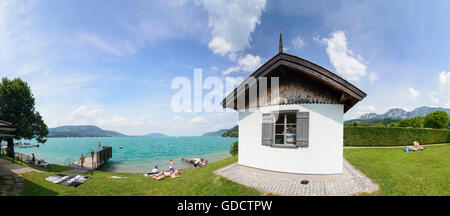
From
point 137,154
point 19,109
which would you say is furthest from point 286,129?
point 137,154

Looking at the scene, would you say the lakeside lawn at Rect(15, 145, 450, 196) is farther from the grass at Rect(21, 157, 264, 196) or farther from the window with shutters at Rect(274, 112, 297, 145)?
the window with shutters at Rect(274, 112, 297, 145)

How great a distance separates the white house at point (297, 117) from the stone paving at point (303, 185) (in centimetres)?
28

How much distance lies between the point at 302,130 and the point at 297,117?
1.84ft

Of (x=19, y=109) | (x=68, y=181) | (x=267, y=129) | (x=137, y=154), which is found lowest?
(x=137, y=154)

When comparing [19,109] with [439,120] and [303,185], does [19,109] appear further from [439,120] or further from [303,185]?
[439,120]

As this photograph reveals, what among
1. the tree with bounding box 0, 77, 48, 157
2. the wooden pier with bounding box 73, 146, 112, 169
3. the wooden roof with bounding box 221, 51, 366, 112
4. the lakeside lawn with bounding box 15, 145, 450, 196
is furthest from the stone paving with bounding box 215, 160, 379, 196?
the wooden pier with bounding box 73, 146, 112, 169

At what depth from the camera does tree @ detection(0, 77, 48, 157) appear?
1645 centimetres

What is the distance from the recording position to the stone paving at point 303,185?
5.59 metres

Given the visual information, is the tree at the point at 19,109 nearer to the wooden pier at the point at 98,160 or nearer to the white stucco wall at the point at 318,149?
the wooden pier at the point at 98,160

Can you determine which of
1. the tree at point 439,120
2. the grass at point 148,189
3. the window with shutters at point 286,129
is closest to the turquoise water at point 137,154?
the grass at point 148,189

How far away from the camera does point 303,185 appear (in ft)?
20.1
